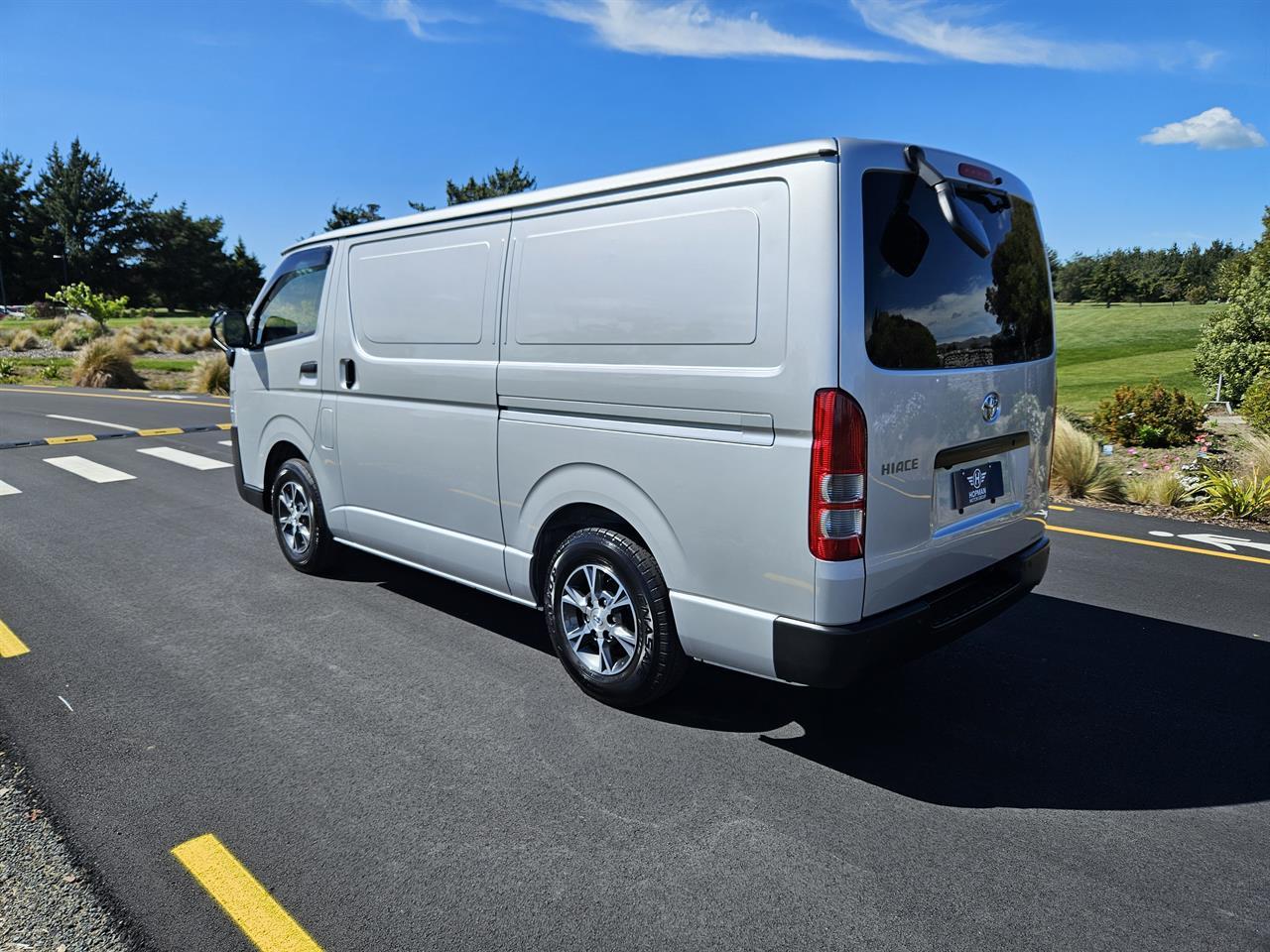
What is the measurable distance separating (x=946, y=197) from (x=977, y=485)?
3.71 ft

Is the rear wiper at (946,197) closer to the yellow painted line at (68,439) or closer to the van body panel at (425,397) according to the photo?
the van body panel at (425,397)

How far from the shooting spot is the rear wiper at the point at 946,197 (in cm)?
306

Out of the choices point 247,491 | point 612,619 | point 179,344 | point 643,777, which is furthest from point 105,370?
point 643,777

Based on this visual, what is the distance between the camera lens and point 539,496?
12.9ft

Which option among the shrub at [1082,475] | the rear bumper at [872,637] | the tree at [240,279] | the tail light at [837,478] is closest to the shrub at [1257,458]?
the shrub at [1082,475]

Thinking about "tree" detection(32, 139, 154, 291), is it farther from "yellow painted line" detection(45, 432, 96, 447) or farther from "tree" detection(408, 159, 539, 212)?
"yellow painted line" detection(45, 432, 96, 447)

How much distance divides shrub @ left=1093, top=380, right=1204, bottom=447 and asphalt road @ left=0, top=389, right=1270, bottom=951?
27.8 ft

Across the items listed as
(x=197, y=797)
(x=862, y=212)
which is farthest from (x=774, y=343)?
(x=197, y=797)

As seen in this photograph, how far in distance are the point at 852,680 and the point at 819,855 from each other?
587 millimetres

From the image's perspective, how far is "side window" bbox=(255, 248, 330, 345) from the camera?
5.30 meters

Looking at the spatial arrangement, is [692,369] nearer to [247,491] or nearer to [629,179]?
[629,179]

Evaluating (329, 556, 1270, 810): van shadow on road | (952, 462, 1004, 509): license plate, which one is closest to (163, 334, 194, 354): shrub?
(329, 556, 1270, 810): van shadow on road

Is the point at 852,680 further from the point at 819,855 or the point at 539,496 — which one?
the point at 539,496

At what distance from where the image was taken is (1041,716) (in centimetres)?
374
